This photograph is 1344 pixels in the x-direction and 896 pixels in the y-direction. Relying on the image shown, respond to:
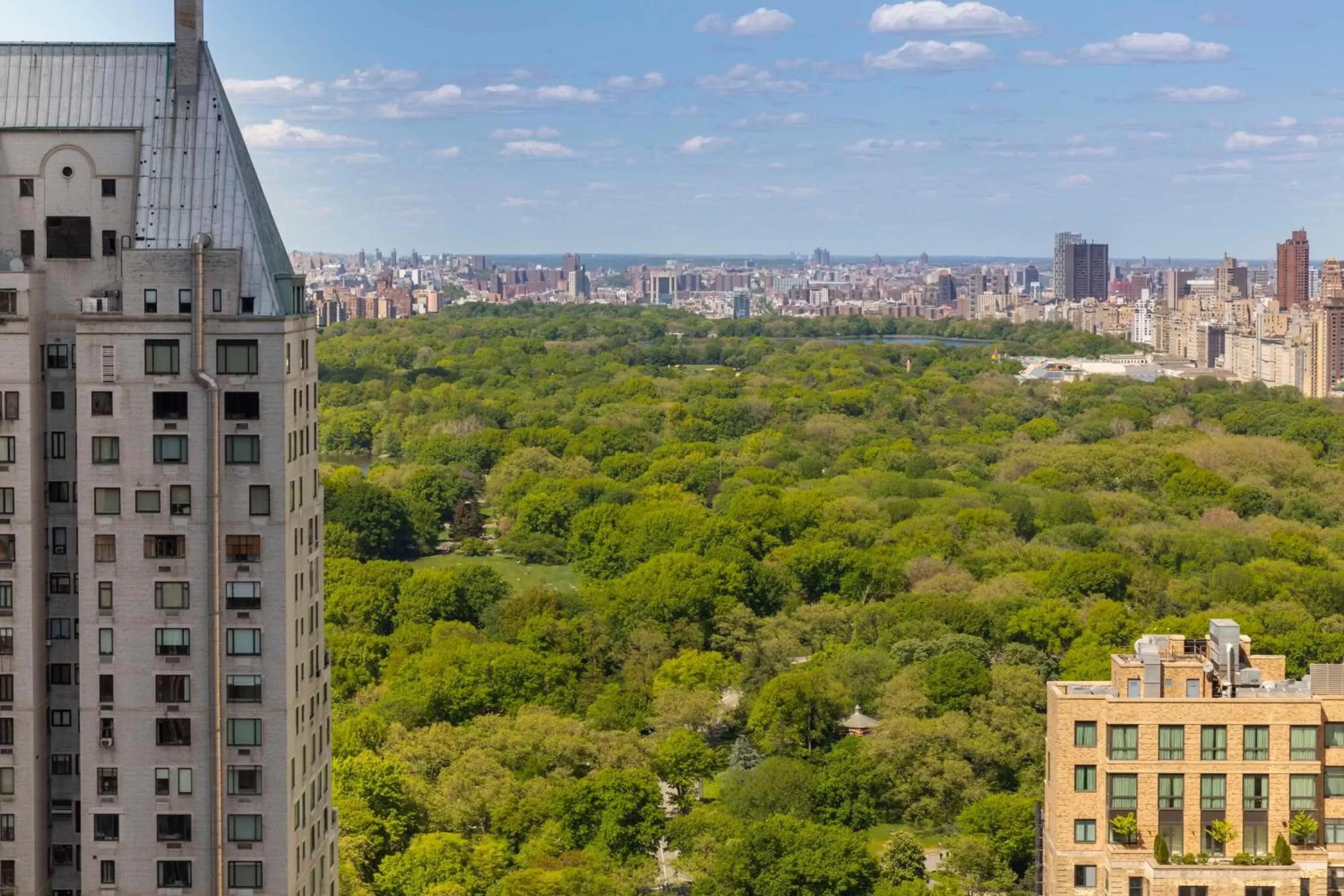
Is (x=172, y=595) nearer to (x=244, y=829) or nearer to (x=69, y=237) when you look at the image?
(x=244, y=829)

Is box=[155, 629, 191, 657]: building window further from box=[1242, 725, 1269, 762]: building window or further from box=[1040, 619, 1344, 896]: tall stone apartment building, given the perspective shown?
box=[1242, 725, 1269, 762]: building window

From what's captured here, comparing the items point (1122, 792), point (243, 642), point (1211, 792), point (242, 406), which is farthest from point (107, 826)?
point (1211, 792)

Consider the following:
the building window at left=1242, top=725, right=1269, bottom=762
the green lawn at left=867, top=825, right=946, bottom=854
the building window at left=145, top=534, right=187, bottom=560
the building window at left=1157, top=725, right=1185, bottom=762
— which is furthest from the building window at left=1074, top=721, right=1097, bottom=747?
the green lawn at left=867, top=825, right=946, bottom=854

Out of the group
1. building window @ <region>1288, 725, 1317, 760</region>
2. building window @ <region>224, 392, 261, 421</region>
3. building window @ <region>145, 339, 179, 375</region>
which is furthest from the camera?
building window @ <region>1288, 725, 1317, 760</region>

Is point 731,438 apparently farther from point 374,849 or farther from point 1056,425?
point 374,849

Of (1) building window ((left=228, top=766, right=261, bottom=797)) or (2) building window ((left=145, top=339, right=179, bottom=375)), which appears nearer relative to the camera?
(2) building window ((left=145, top=339, right=179, bottom=375))

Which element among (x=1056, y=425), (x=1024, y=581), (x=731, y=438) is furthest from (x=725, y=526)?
(x=1056, y=425)

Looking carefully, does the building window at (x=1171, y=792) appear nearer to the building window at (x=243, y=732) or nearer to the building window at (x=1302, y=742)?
the building window at (x=1302, y=742)

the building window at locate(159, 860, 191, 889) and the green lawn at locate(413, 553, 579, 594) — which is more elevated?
the building window at locate(159, 860, 191, 889)
